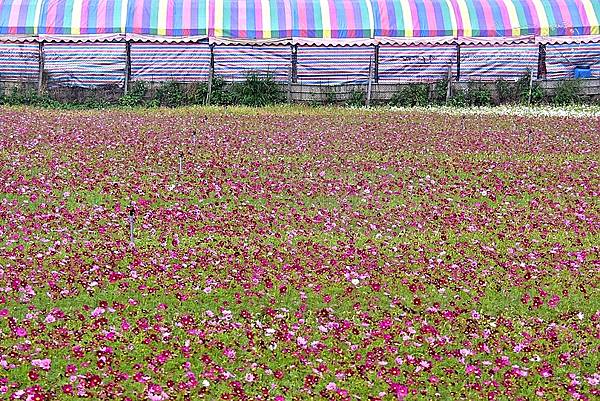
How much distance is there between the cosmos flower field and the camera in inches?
313

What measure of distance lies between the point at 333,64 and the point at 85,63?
9598 millimetres

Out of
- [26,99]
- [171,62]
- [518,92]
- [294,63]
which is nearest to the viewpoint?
[26,99]

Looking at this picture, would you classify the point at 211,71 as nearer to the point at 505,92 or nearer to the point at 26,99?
the point at 26,99

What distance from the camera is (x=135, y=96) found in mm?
31375

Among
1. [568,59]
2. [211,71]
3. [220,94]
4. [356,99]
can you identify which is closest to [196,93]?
[220,94]

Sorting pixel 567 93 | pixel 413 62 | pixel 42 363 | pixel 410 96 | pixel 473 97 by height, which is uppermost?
pixel 42 363

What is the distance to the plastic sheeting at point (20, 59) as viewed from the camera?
33812 mm

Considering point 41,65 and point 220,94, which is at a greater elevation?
point 41,65

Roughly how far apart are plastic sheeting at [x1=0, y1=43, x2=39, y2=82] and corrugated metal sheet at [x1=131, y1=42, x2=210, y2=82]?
3.68m

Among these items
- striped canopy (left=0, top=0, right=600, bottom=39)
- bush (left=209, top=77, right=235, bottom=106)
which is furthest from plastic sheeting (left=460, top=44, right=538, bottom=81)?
bush (left=209, top=77, right=235, bottom=106)

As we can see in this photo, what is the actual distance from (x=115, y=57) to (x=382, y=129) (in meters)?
14.0

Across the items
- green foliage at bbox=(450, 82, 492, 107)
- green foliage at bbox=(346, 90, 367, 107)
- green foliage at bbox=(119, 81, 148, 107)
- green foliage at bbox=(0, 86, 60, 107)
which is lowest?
green foliage at bbox=(0, 86, 60, 107)

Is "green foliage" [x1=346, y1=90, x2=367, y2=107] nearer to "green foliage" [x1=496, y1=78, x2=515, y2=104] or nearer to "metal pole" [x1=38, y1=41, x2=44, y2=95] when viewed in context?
"green foliage" [x1=496, y1=78, x2=515, y2=104]

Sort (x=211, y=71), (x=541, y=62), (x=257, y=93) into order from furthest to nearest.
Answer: (x=541, y=62) < (x=211, y=71) < (x=257, y=93)
